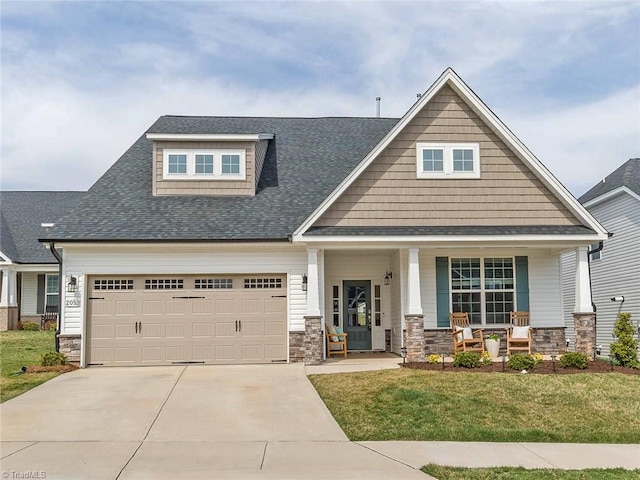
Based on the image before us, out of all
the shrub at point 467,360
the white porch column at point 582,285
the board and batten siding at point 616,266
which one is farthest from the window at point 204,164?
the board and batten siding at point 616,266

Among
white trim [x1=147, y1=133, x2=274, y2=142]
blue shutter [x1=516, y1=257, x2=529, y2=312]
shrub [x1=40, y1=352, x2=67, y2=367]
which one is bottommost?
shrub [x1=40, y1=352, x2=67, y2=367]

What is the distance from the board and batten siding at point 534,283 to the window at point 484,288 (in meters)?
0.24

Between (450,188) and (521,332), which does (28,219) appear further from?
(521,332)

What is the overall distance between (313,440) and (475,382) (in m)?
4.34

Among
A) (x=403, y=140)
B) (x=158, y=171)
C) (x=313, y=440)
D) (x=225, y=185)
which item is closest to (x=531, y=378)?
(x=313, y=440)

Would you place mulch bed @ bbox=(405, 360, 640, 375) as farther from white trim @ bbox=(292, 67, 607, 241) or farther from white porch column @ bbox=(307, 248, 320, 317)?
white trim @ bbox=(292, 67, 607, 241)

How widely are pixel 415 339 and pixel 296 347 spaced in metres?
3.05

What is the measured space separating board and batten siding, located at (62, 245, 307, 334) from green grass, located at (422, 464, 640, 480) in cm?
909

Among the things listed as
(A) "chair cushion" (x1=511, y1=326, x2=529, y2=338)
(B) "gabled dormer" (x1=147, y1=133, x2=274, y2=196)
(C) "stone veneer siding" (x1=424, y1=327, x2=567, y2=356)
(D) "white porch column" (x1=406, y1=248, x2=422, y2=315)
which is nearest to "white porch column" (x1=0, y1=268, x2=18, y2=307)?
(B) "gabled dormer" (x1=147, y1=133, x2=274, y2=196)

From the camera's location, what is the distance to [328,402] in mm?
11648

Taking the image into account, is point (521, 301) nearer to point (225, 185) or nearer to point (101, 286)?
point (225, 185)

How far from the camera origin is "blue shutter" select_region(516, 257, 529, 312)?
17.5 meters

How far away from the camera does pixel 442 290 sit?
17391 millimetres

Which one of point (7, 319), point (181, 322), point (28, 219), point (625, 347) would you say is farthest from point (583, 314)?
point (28, 219)
